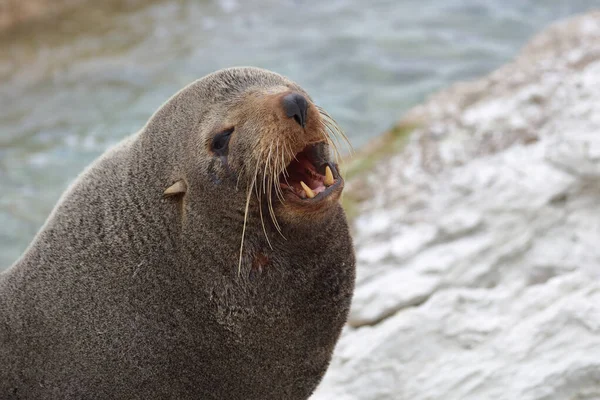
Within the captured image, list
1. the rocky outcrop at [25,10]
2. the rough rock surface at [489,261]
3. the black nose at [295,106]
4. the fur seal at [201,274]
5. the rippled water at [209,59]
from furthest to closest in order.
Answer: the rocky outcrop at [25,10] → the rippled water at [209,59] → the rough rock surface at [489,261] → the fur seal at [201,274] → the black nose at [295,106]

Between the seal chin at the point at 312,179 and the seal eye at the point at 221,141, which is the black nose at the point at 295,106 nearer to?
the seal chin at the point at 312,179

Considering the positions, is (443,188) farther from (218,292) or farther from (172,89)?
(172,89)

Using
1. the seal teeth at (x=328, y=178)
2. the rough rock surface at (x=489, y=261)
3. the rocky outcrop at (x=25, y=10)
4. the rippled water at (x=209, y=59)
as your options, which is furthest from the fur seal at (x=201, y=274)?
the rocky outcrop at (x=25, y=10)

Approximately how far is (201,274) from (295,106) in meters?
0.93

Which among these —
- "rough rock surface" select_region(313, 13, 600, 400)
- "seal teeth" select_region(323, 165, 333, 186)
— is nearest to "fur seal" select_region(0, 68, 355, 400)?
"seal teeth" select_region(323, 165, 333, 186)

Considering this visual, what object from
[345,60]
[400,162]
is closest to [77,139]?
[345,60]

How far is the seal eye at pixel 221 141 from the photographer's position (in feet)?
12.2

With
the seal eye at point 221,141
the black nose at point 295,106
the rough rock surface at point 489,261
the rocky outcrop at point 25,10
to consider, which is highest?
the rocky outcrop at point 25,10

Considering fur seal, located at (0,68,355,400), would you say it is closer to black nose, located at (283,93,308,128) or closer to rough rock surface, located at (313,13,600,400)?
black nose, located at (283,93,308,128)

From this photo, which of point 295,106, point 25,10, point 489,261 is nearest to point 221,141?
point 295,106

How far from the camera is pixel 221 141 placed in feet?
12.3

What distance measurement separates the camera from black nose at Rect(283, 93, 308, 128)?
3.50m

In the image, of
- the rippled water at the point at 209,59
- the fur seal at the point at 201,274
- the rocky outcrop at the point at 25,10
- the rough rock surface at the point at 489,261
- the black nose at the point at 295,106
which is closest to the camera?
the black nose at the point at 295,106

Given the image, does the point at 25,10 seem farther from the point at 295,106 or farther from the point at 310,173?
the point at 295,106
